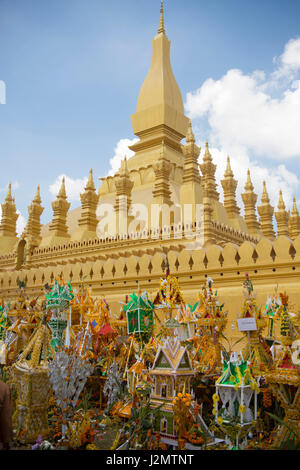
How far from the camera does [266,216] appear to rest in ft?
56.6

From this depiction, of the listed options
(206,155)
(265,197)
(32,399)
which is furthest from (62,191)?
(32,399)

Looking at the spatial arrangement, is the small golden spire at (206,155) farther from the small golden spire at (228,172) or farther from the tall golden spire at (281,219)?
the tall golden spire at (281,219)

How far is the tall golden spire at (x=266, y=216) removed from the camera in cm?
1711

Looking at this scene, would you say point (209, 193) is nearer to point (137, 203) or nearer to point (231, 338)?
point (137, 203)

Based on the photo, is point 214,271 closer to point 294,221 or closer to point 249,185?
point 249,185

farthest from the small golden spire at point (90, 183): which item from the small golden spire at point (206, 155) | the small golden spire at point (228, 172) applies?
the small golden spire at point (228, 172)

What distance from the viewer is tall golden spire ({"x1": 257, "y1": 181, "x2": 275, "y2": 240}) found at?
17.1 metres

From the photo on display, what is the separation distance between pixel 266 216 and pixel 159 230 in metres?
6.84

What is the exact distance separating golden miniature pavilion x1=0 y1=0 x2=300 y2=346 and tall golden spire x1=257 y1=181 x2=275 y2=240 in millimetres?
43

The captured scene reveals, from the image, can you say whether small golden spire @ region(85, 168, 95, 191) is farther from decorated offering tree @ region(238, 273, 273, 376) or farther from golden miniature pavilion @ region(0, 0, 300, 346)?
decorated offering tree @ region(238, 273, 273, 376)

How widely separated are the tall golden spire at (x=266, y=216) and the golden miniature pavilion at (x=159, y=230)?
0.14 ft

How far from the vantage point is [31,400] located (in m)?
4.12

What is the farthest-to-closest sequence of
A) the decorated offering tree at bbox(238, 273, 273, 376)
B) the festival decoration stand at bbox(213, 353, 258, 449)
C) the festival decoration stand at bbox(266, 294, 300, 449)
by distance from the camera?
1. the decorated offering tree at bbox(238, 273, 273, 376)
2. the festival decoration stand at bbox(213, 353, 258, 449)
3. the festival decoration stand at bbox(266, 294, 300, 449)

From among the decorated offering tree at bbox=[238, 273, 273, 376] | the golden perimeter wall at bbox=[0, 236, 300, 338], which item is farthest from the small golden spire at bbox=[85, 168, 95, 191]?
the decorated offering tree at bbox=[238, 273, 273, 376]
